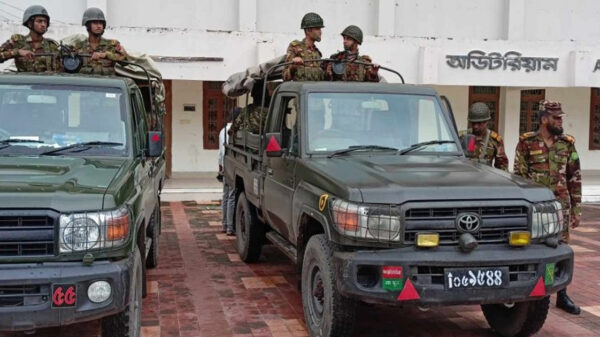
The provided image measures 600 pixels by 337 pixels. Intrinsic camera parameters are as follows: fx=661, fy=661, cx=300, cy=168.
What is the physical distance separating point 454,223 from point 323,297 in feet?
3.51

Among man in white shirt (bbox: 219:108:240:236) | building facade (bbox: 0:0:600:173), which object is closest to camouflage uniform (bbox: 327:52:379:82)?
man in white shirt (bbox: 219:108:240:236)

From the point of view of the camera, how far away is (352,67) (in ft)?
23.0

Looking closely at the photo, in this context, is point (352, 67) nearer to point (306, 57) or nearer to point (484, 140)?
point (306, 57)

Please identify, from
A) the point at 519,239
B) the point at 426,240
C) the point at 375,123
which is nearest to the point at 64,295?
the point at 426,240

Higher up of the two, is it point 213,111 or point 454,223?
point 213,111

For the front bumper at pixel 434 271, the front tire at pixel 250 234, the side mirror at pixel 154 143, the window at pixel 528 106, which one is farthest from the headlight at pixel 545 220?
the window at pixel 528 106

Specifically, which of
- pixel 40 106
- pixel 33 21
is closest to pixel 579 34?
pixel 33 21

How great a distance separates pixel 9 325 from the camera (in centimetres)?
346

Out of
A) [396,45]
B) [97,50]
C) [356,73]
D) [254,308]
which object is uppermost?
[396,45]

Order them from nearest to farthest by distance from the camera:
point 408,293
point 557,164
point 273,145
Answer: point 408,293, point 273,145, point 557,164

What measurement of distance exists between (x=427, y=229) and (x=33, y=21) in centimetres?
491

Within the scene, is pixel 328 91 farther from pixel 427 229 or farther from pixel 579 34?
pixel 579 34

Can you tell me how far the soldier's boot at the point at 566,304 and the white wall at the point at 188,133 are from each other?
10.9 metres

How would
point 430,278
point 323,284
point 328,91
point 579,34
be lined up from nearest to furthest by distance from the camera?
point 430,278 < point 323,284 < point 328,91 < point 579,34
